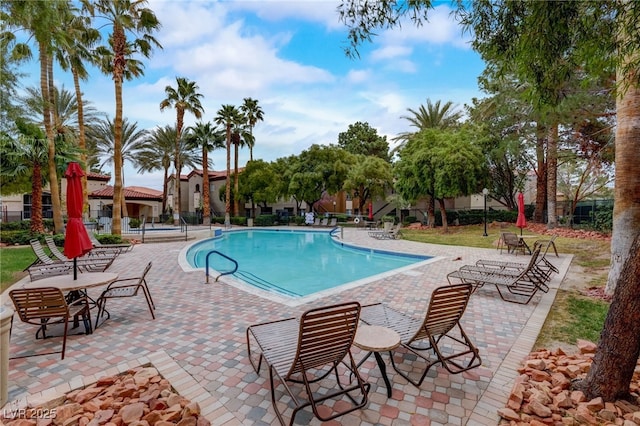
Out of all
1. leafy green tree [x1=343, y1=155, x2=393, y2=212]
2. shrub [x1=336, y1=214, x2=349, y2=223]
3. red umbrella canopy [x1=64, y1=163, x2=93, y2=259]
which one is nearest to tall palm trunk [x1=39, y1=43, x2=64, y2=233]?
red umbrella canopy [x1=64, y1=163, x2=93, y2=259]

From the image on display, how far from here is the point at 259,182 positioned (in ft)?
95.0

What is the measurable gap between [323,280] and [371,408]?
706 centimetres

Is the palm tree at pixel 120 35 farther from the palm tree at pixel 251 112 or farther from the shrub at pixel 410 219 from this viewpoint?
the shrub at pixel 410 219

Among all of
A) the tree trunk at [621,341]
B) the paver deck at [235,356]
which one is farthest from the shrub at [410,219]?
the tree trunk at [621,341]

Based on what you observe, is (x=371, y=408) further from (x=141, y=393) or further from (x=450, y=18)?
(x=450, y=18)

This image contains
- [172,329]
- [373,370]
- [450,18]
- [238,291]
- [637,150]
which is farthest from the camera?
[238,291]

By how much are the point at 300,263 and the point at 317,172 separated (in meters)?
16.1

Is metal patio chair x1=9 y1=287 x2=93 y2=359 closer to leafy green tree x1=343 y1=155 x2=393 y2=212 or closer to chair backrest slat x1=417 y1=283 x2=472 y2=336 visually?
chair backrest slat x1=417 y1=283 x2=472 y2=336

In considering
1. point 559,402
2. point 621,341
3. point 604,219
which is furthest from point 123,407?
point 604,219

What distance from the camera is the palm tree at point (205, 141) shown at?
28.7 metres

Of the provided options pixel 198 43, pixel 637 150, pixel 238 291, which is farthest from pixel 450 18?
pixel 198 43

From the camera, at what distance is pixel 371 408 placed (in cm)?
271

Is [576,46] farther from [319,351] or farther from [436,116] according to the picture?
[436,116]

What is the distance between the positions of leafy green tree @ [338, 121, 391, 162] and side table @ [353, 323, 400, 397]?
3767 cm
